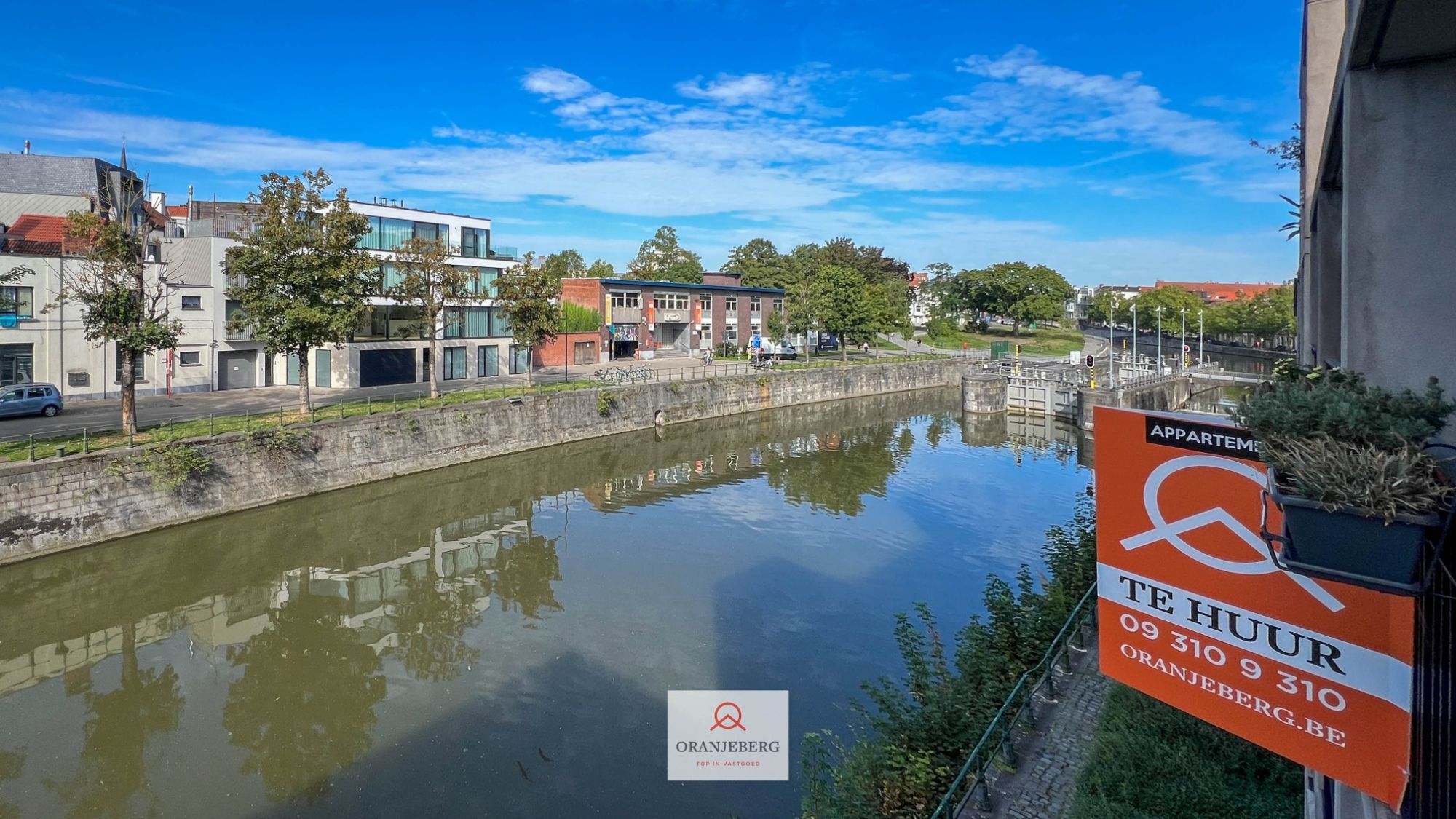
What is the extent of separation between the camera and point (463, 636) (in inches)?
599

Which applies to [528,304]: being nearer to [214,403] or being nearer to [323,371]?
[323,371]

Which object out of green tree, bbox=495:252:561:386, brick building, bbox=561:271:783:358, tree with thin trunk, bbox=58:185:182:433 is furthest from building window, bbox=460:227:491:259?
tree with thin trunk, bbox=58:185:182:433

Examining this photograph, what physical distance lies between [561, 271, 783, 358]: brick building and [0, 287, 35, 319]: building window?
92.6ft

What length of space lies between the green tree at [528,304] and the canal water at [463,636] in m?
9.69

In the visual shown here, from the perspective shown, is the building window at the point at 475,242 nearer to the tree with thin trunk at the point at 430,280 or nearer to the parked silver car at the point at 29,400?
the tree with thin trunk at the point at 430,280

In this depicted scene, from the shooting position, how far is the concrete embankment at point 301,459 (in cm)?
1844

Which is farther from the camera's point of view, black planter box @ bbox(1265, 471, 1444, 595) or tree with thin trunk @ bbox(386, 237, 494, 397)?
tree with thin trunk @ bbox(386, 237, 494, 397)

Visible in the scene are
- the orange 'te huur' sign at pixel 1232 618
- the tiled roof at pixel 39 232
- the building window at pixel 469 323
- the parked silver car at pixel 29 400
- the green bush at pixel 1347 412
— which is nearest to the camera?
the green bush at pixel 1347 412

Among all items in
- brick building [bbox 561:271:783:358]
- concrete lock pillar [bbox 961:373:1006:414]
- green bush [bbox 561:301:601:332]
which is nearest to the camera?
concrete lock pillar [bbox 961:373:1006:414]

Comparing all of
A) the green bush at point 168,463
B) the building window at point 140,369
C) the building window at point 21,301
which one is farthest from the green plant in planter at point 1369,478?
the building window at point 140,369

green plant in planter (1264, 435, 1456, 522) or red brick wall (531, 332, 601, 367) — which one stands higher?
red brick wall (531, 332, 601, 367)

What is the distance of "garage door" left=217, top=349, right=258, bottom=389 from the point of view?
35406 mm

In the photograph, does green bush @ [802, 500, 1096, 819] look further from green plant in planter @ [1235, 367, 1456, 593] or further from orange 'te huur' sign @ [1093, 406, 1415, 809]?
green plant in planter @ [1235, 367, 1456, 593]

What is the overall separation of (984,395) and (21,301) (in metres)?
46.1
